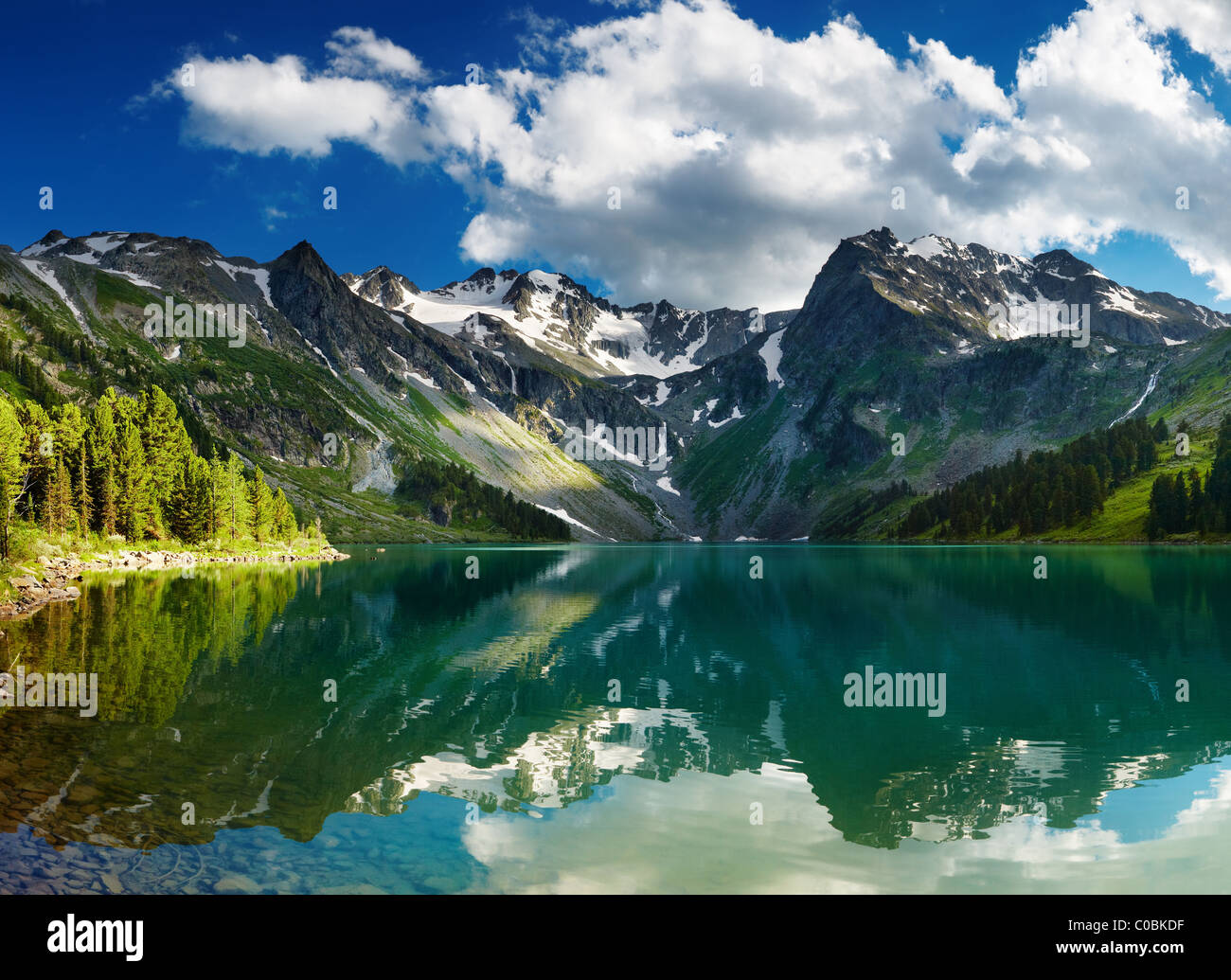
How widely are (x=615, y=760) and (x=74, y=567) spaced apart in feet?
287

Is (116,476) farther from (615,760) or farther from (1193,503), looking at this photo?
(1193,503)

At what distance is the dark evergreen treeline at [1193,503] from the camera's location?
558ft

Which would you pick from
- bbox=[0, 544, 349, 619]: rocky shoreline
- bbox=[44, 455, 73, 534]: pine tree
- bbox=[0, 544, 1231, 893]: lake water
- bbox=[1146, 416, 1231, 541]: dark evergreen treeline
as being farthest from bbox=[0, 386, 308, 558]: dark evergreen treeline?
bbox=[1146, 416, 1231, 541]: dark evergreen treeline

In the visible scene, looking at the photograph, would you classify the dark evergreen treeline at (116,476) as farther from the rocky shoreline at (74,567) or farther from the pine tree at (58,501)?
the rocky shoreline at (74,567)

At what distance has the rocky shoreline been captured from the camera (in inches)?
2246

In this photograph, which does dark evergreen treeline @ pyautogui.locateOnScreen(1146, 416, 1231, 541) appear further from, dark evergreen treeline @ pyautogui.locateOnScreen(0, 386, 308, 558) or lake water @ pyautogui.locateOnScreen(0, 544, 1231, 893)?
dark evergreen treeline @ pyautogui.locateOnScreen(0, 386, 308, 558)

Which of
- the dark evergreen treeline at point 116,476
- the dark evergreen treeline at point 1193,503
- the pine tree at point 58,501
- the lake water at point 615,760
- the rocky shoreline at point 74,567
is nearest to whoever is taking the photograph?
the lake water at point 615,760

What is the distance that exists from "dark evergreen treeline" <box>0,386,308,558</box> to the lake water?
47.0 meters

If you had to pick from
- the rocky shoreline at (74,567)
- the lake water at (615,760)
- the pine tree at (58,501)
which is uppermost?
the pine tree at (58,501)

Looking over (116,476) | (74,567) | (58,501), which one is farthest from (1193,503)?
(58,501)

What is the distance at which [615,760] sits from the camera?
2348 cm

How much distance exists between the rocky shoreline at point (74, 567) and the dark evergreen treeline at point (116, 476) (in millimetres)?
4499

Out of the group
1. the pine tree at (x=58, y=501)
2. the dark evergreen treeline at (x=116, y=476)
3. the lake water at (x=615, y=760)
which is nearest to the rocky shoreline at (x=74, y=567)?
the pine tree at (x=58, y=501)
